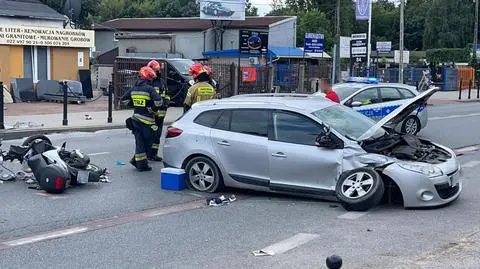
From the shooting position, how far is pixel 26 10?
110 ft

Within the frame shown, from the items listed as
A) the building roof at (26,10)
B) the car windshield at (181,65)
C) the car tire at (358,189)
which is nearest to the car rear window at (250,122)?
the car tire at (358,189)

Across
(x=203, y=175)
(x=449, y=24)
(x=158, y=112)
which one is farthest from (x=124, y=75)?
(x=449, y=24)

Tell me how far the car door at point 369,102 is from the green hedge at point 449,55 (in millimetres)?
57315

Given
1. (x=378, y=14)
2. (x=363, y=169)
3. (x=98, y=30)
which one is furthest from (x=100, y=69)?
(x=378, y=14)

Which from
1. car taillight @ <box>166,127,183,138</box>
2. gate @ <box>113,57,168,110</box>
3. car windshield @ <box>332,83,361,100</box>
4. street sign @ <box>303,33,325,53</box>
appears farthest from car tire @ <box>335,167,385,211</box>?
street sign @ <box>303,33,325,53</box>

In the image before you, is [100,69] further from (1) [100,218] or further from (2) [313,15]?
(2) [313,15]

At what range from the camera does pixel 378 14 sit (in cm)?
10238

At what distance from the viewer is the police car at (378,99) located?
1620 centimetres

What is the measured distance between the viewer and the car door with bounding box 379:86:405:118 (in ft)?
54.1

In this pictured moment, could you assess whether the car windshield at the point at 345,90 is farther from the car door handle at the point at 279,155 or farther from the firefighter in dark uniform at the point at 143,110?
the car door handle at the point at 279,155

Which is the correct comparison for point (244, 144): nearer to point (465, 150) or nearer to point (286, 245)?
point (286, 245)

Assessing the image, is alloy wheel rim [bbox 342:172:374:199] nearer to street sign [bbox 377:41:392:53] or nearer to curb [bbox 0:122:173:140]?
curb [bbox 0:122:173:140]

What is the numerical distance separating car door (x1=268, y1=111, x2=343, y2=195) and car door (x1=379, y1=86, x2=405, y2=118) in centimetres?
809

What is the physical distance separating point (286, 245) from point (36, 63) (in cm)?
2512
